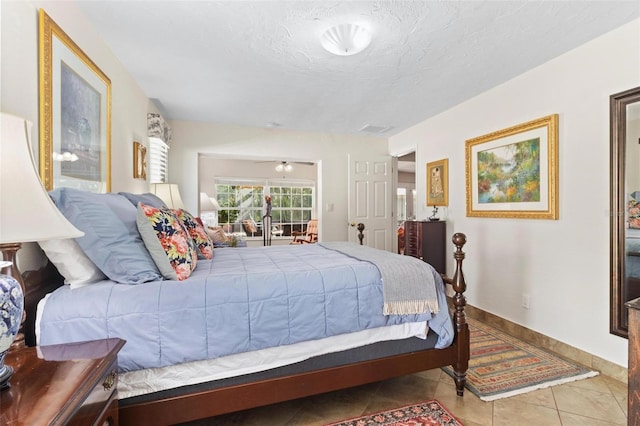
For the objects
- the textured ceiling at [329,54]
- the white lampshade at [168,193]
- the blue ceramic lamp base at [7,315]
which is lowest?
the blue ceramic lamp base at [7,315]

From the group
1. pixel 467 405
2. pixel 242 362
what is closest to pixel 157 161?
pixel 242 362

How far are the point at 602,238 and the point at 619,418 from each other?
111 cm

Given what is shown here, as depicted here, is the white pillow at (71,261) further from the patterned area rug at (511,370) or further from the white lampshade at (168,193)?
the patterned area rug at (511,370)

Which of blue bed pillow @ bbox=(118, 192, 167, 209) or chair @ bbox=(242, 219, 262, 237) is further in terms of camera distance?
chair @ bbox=(242, 219, 262, 237)

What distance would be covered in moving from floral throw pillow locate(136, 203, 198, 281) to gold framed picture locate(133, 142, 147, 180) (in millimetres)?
1530

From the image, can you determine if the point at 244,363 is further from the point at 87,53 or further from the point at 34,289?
the point at 87,53

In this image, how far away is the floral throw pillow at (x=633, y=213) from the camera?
1.98m

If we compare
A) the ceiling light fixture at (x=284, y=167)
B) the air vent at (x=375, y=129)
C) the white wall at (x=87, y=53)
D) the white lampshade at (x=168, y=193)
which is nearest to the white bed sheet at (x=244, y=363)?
the white wall at (x=87, y=53)

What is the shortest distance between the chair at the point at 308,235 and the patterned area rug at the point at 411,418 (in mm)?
4677

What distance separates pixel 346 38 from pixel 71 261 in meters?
1.97

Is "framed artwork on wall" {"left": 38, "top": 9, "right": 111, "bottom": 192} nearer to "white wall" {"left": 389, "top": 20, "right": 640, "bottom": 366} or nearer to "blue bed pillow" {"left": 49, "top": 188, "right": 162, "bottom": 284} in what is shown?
"blue bed pillow" {"left": 49, "top": 188, "right": 162, "bottom": 284}

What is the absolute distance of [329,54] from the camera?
2.33 meters

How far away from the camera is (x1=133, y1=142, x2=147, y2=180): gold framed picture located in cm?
287

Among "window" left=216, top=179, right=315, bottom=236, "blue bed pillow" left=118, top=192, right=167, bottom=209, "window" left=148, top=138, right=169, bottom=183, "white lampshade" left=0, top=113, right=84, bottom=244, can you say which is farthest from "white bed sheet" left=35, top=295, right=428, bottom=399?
"window" left=216, top=179, right=315, bottom=236
